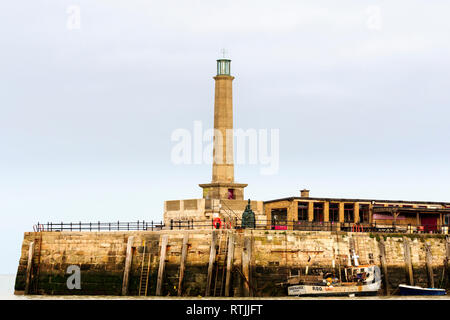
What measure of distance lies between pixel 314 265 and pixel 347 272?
2289mm

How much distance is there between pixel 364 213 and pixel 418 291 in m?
14.9

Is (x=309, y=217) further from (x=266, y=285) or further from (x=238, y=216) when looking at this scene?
(x=266, y=285)

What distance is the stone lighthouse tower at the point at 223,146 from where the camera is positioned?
87.1 metres

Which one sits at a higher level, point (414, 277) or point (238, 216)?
point (238, 216)

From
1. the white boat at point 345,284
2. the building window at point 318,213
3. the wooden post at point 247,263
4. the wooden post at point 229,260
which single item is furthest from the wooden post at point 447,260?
the wooden post at point 229,260

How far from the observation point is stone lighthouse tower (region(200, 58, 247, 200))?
8706cm

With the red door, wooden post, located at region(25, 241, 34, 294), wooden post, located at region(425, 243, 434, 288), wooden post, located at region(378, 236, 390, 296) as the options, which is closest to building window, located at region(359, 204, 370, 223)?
the red door

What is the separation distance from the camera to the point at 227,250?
A: 6819 centimetres

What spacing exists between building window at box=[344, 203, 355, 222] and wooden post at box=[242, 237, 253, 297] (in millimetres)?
17460
